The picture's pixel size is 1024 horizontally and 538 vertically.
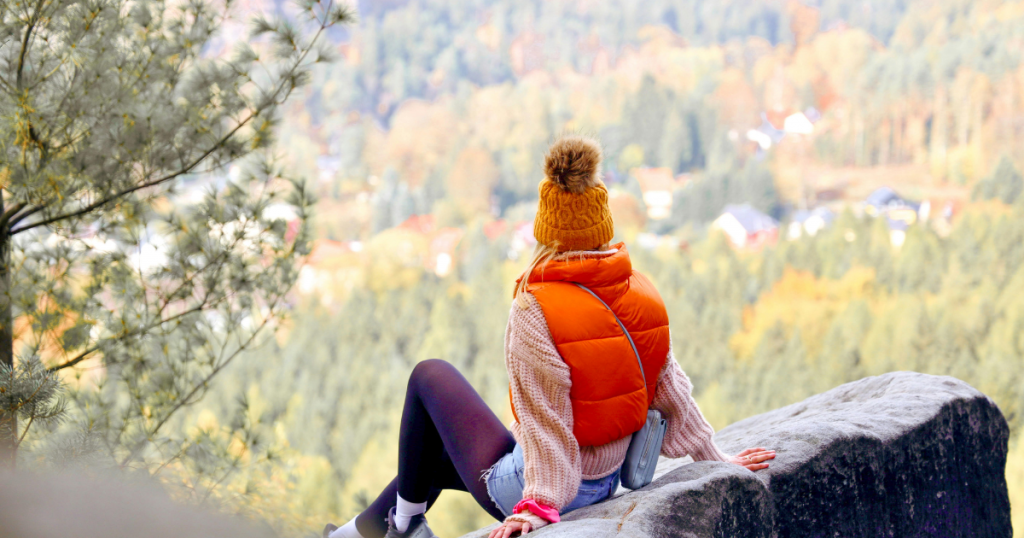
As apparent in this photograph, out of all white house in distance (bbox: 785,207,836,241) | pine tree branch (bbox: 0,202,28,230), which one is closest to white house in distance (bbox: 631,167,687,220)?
white house in distance (bbox: 785,207,836,241)

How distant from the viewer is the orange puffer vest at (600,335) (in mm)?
1453

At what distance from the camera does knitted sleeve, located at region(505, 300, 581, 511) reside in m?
1.44

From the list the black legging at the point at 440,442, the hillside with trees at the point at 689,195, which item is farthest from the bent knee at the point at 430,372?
the hillside with trees at the point at 689,195

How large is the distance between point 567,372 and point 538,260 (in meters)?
0.23

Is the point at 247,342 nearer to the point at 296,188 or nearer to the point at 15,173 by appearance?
the point at 296,188

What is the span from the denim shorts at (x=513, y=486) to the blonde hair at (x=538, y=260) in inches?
12.7

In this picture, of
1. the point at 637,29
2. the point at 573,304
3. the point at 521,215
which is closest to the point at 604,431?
the point at 573,304

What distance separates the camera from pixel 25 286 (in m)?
2.14

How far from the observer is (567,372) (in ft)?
4.76

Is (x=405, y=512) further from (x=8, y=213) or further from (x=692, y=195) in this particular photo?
(x=692, y=195)

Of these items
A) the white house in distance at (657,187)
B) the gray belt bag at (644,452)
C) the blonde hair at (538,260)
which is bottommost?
the gray belt bag at (644,452)

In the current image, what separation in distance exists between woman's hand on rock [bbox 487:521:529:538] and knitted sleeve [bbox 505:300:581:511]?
5 cm

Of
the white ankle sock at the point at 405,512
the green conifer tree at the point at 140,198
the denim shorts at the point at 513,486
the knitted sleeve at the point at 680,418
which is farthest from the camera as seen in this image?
the green conifer tree at the point at 140,198

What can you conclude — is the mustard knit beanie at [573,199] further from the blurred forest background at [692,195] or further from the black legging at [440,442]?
the blurred forest background at [692,195]
